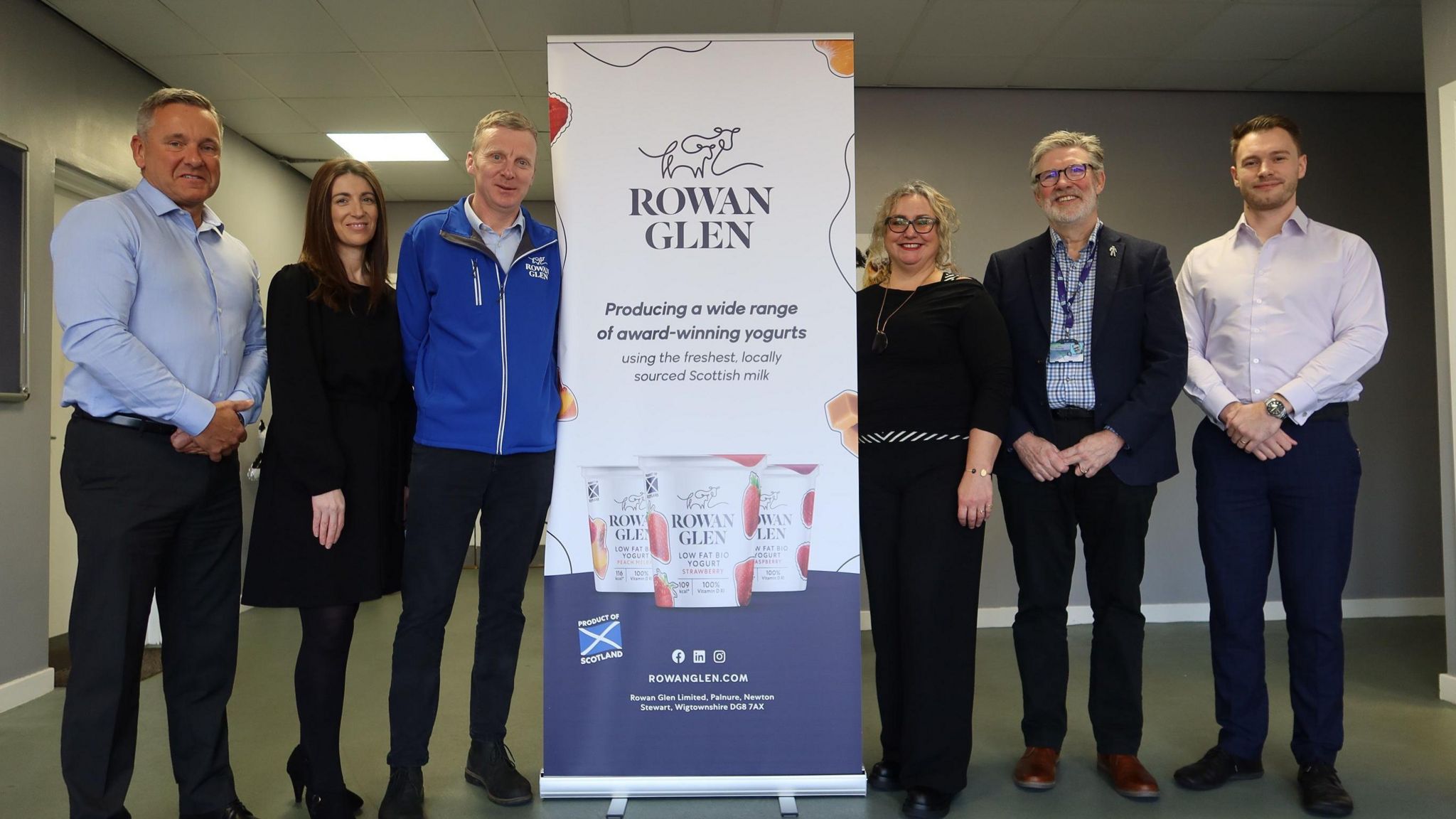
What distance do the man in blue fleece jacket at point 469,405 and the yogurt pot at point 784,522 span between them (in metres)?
0.58

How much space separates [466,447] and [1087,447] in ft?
5.39

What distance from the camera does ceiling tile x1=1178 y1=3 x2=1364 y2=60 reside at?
434cm

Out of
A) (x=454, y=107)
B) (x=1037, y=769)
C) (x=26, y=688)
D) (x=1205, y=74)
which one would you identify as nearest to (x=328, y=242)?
(x=1037, y=769)

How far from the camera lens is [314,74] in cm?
498

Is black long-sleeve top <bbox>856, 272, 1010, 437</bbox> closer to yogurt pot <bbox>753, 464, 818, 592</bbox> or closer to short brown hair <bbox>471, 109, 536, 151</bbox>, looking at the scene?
yogurt pot <bbox>753, 464, 818, 592</bbox>

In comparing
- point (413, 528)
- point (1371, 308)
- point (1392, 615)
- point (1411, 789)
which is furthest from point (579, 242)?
point (1392, 615)

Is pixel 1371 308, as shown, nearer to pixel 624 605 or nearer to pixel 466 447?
pixel 624 605

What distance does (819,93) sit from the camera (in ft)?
8.16

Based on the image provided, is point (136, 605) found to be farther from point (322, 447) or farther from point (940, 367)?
point (940, 367)

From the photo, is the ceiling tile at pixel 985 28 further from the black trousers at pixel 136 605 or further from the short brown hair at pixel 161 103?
the black trousers at pixel 136 605

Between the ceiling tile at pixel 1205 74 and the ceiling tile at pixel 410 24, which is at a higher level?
the ceiling tile at pixel 1205 74

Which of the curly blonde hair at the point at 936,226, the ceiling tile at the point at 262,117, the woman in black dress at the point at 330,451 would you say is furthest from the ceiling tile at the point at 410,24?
the curly blonde hair at the point at 936,226

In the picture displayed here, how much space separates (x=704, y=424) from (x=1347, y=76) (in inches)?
187

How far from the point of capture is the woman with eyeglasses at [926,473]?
8.06 ft
